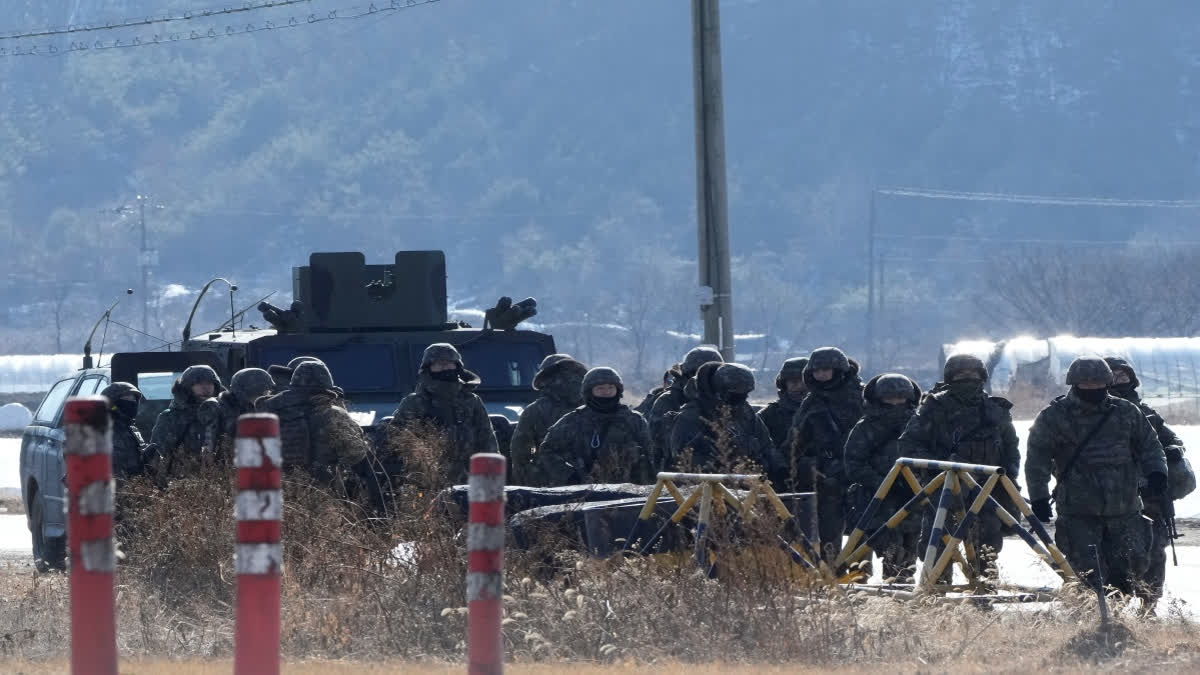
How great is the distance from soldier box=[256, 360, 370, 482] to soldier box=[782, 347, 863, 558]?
273cm

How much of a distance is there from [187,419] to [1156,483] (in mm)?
6218

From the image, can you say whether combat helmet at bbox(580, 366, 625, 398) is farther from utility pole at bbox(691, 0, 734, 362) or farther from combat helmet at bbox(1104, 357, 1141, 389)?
utility pole at bbox(691, 0, 734, 362)

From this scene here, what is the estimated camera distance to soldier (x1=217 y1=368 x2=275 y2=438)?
44.5 feet

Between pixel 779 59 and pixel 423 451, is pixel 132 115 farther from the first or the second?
pixel 423 451

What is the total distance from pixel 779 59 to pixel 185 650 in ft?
482

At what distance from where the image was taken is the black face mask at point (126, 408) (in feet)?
44.9

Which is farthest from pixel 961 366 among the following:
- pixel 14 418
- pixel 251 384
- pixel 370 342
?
pixel 14 418

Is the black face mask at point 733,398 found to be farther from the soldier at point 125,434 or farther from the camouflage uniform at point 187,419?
the soldier at point 125,434

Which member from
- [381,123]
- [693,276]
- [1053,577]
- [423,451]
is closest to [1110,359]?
[1053,577]

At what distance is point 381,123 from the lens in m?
151

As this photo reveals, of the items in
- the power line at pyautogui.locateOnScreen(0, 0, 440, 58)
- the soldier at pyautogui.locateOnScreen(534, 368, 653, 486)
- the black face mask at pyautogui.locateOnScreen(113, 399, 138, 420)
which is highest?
the power line at pyautogui.locateOnScreen(0, 0, 440, 58)

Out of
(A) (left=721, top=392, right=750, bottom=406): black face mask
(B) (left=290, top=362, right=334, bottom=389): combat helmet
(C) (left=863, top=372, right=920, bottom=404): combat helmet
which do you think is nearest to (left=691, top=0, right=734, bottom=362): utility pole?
(A) (left=721, top=392, right=750, bottom=406): black face mask

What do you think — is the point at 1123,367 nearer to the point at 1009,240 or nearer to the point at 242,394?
the point at 242,394

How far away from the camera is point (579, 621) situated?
30.5 feet
